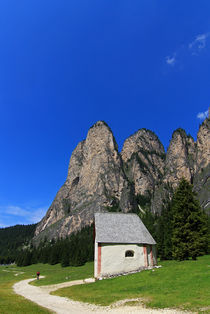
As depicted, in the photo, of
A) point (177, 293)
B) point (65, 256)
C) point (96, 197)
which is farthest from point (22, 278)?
→ point (96, 197)

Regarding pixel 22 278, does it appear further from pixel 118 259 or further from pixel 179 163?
pixel 179 163

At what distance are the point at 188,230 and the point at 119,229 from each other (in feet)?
36.7

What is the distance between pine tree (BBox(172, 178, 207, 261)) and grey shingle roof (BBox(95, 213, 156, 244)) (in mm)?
5434

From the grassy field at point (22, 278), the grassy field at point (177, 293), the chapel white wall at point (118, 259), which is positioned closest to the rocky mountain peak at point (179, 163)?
the grassy field at point (22, 278)

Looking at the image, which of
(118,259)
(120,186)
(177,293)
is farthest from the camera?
(120,186)

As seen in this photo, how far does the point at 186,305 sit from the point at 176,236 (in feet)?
74.0

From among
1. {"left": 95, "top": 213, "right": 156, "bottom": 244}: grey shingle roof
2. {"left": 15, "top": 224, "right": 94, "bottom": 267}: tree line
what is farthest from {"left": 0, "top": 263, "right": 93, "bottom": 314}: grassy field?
{"left": 15, "top": 224, "right": 94, "bottom": 267}: tree line

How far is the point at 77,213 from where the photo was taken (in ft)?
556

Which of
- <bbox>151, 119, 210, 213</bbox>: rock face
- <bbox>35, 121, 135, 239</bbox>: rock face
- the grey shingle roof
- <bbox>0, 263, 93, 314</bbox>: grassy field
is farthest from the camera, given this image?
<bbox>35, 121, 135, 239</bbox>: rock face

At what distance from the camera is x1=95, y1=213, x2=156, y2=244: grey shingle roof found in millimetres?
34656

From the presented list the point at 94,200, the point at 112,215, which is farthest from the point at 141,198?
the point at 112,215

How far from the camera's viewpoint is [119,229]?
36750 millimetres

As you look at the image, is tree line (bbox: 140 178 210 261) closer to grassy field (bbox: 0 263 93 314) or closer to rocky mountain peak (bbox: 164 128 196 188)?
grassy field (bbox: 0 263 93 314)

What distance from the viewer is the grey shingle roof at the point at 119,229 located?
114ft
